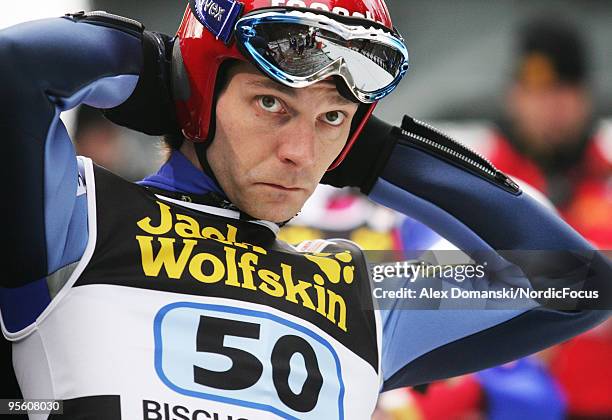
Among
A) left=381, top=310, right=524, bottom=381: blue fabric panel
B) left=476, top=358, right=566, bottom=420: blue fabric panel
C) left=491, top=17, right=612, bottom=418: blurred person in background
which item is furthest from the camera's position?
left=491, top=17, right=612, bottom=418: blurred person in background

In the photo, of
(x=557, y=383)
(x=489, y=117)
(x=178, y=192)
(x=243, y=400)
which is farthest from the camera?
(x=489, y=117)

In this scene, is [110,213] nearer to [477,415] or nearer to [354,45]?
[354,45]

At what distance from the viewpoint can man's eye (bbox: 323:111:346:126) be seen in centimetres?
240

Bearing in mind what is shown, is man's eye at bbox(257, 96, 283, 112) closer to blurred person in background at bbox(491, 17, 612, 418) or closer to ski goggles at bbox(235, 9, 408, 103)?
ski goggles at bbox(235, 9, 408, 103)

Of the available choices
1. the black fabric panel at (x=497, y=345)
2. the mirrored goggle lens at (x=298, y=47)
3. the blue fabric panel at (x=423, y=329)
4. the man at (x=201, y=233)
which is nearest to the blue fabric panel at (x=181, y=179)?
the man at (x=201, y=233)

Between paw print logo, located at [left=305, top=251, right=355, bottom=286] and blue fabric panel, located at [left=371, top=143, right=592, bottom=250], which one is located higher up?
blue fabric panel, located at [left=371, top=143, right=592, bottom=250]

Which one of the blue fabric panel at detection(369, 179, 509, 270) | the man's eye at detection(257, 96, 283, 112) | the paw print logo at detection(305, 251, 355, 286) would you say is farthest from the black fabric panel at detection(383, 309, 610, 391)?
the man's eye at detection(257, 96, 283, 112)

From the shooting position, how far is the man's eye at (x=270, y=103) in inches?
91.8

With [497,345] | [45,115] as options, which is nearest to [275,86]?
[45,115]

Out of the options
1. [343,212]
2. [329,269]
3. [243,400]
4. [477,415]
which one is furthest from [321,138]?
[343,212]

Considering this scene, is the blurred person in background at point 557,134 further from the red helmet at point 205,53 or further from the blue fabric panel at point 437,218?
the red helmet at point 205,53

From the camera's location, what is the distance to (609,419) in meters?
4.99

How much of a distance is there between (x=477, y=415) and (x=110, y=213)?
249 cm

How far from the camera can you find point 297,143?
233 cm
